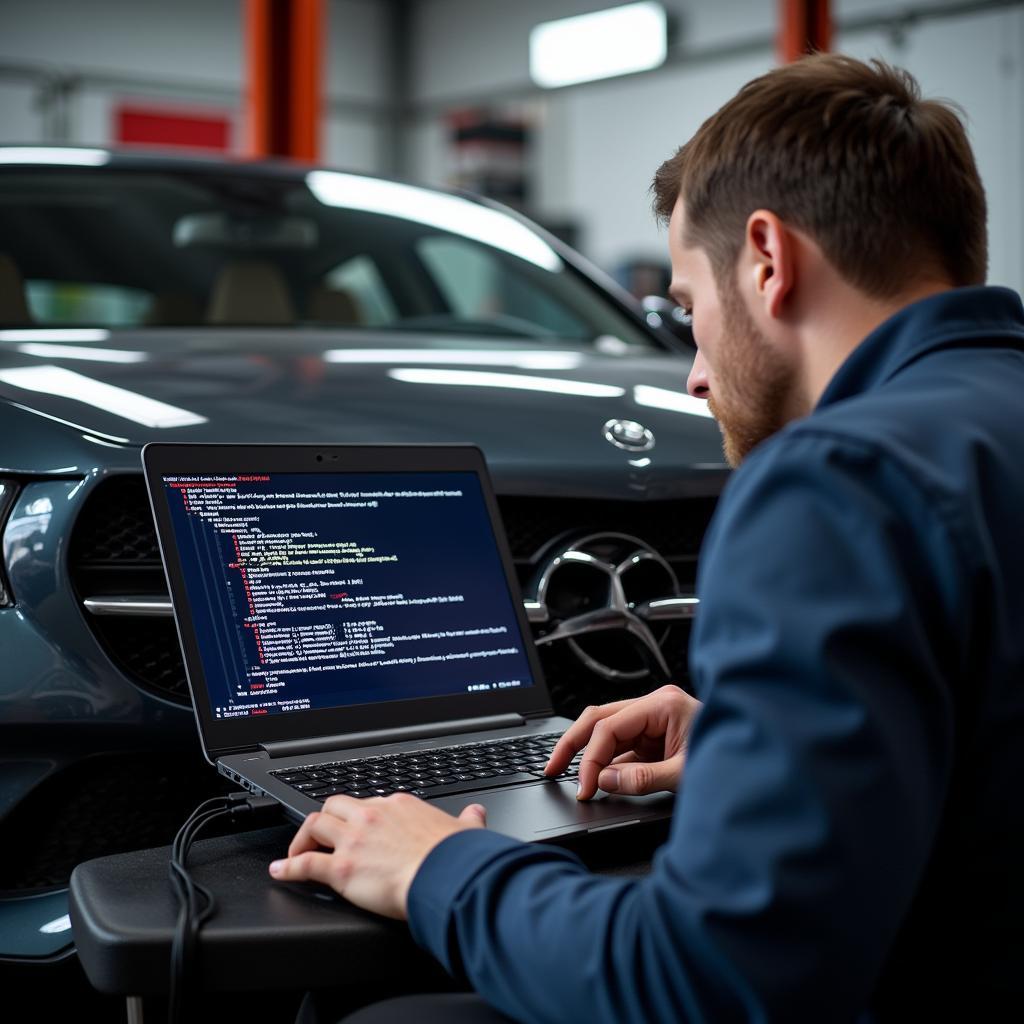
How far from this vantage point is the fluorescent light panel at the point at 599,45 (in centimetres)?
1066

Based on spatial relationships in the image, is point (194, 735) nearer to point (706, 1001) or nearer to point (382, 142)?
point (706, 1001)

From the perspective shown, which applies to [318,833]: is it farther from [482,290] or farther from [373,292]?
[482,290]

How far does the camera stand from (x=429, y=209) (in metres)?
3.14

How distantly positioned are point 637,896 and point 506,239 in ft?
7.91

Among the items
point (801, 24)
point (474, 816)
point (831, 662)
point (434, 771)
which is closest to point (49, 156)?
point (434, 771)

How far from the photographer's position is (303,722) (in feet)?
4.90

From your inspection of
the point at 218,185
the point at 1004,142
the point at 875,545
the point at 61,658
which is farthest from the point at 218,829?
the point at 1004,142

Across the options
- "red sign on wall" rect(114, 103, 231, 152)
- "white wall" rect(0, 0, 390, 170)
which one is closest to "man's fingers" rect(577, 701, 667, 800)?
"white wall" rect(0, 0, 390, 170)

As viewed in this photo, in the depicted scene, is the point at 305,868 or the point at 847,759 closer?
the point at 847,759

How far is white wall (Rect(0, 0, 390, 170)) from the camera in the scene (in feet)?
36.0

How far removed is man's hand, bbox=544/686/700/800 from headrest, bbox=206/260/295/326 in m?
1.67

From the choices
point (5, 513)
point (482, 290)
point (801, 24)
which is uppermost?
point (801, 24)

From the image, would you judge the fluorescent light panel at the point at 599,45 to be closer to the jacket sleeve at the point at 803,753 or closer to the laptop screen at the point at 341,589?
the laptop screen at the point at 341,589

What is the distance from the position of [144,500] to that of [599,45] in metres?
10.1
